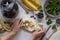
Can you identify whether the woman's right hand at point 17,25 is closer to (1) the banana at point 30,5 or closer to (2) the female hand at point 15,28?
(2) the female hand at point 15,28

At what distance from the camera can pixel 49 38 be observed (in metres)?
1.31

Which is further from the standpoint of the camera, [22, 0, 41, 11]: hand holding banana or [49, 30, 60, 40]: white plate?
[22, 0, 41, 11]: hand holding banana

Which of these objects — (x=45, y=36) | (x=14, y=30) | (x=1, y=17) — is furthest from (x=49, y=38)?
(x=1, y=17)

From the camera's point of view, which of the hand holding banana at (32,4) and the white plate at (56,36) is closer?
the white plate at (56,36)

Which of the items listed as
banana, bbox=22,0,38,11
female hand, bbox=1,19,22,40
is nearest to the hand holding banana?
banana, bbox=22,0,38,11

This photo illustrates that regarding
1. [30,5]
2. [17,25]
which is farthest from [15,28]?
[30,5]

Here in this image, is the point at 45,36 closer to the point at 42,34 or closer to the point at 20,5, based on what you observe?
the point at 42,34

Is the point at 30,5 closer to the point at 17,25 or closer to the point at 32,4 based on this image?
the point at 32,4

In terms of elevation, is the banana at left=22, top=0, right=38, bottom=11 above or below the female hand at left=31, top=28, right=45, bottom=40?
above

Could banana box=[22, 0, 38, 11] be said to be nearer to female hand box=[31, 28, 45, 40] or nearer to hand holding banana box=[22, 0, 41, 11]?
hand holding banana box=[22, 0, 41, 11]

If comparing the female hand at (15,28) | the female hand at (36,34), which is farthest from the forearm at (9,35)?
the female hand at (36,34)

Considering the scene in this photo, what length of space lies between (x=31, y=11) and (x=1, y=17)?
0.17 meters

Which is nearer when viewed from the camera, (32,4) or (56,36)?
(56,36)

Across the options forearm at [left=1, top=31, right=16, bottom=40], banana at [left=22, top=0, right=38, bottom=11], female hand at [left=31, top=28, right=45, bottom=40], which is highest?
banana at [left=22, top=0, right=38, bottom=11]
